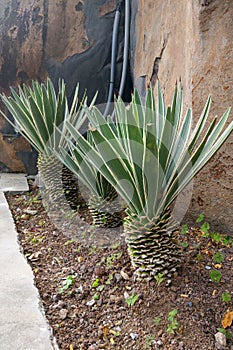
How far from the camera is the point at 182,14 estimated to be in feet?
7.89

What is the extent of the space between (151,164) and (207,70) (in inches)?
33.5

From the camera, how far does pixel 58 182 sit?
106 inches

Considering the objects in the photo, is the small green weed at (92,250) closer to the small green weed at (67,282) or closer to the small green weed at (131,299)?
the small green weed at (67,282)

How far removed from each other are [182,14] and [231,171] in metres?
0.93

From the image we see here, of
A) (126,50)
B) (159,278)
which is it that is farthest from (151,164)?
(126,50)

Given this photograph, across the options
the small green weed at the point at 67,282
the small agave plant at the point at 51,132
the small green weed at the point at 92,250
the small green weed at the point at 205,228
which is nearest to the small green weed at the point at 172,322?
the small green weed at the point at 67,282

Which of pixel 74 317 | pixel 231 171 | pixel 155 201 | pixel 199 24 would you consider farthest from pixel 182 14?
pixel 74 317

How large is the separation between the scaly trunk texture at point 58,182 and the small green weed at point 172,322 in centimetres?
131

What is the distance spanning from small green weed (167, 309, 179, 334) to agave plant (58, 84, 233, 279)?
178 mm

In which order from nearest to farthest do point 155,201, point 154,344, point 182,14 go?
point 154,344
point 155,201
point 182,14

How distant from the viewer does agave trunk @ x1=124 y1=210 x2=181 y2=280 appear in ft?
5.36

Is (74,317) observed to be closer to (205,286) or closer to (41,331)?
(41,331)

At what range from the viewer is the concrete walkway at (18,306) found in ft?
4.79

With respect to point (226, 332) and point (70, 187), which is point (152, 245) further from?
point (70, 187)
